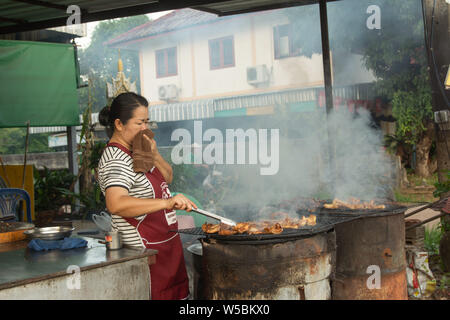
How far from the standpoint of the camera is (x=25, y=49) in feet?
27.8

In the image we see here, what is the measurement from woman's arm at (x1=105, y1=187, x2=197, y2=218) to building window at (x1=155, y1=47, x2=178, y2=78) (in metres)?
21.5

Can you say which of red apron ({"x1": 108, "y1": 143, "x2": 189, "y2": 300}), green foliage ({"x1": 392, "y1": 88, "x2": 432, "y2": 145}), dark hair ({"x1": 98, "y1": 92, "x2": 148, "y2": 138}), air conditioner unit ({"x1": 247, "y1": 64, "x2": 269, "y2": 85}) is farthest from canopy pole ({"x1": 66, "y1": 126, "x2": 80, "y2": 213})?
air conditioner unit ({"x1": 247, "y1": 64, "x2": 269, "y2": 85})

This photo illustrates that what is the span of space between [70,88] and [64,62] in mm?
510

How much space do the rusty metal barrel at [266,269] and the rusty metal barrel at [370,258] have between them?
A: 2.83ft

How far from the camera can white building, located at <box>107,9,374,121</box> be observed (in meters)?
20.6

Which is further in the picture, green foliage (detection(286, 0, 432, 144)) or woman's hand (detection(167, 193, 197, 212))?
green foliage (detection(286, 0, 432, 144))

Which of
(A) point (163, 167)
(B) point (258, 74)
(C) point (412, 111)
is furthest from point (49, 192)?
(B) point (258, 74)

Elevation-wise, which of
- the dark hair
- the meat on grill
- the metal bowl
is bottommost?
the meat on grill

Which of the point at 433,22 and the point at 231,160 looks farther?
the point at 231,160

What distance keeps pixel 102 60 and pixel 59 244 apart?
36.2 metres

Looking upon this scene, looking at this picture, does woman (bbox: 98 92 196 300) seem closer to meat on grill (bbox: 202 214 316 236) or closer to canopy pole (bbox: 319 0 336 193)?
meat on grill (bbox: 202 214 316 236)

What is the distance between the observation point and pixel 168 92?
2402 cm

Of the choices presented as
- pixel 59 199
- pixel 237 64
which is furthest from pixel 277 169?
pixel 237 64

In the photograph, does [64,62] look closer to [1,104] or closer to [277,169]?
[1,104]
